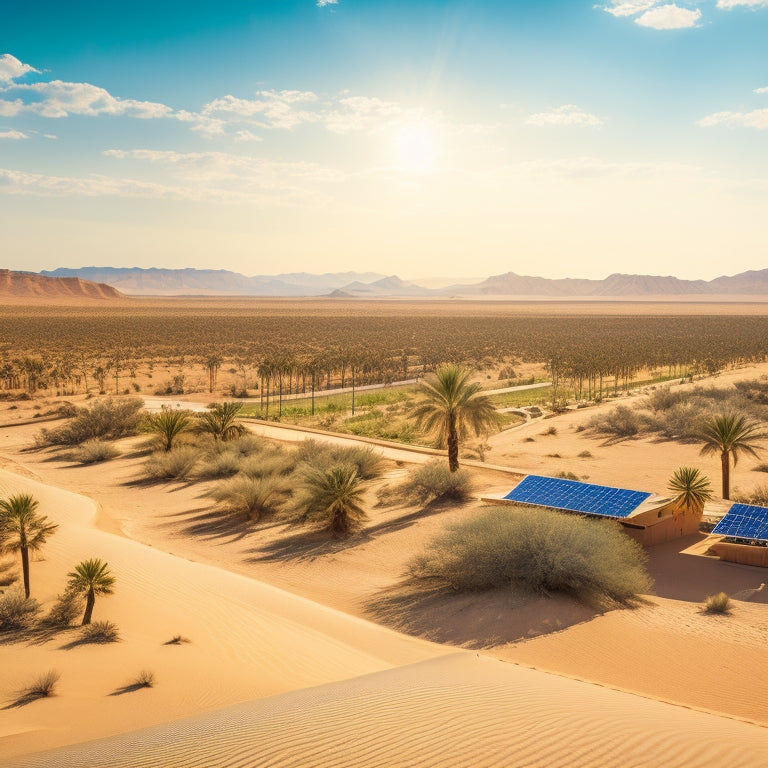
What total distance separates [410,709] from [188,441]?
25053mm

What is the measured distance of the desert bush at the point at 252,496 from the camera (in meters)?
22.2

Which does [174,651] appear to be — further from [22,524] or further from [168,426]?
[168,426]

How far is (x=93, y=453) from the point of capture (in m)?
30.2

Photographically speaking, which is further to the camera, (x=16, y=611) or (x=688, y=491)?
(x=688, y=491)

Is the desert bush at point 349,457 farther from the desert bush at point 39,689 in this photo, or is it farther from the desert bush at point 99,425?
the desert bush at point 39,689

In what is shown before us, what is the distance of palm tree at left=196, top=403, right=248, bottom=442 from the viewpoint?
3086 centimetres

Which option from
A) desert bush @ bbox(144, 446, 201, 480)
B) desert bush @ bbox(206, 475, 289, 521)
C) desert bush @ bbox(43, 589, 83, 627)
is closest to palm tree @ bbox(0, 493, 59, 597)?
desert bush @ bbox(43, 589, 83, 627)

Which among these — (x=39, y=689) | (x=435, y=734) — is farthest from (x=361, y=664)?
(x=39, y=689)

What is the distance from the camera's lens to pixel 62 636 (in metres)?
11.8

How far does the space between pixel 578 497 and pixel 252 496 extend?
33.0 ft

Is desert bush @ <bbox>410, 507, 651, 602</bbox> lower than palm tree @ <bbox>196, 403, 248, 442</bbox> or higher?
lower

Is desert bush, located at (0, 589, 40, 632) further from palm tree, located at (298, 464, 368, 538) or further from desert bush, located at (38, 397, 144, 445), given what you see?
desert bush, located at (38, 397, 144, 445)

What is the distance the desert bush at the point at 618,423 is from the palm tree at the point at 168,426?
19.9 meters

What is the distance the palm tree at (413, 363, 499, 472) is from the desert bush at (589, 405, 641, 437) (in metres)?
11.7
